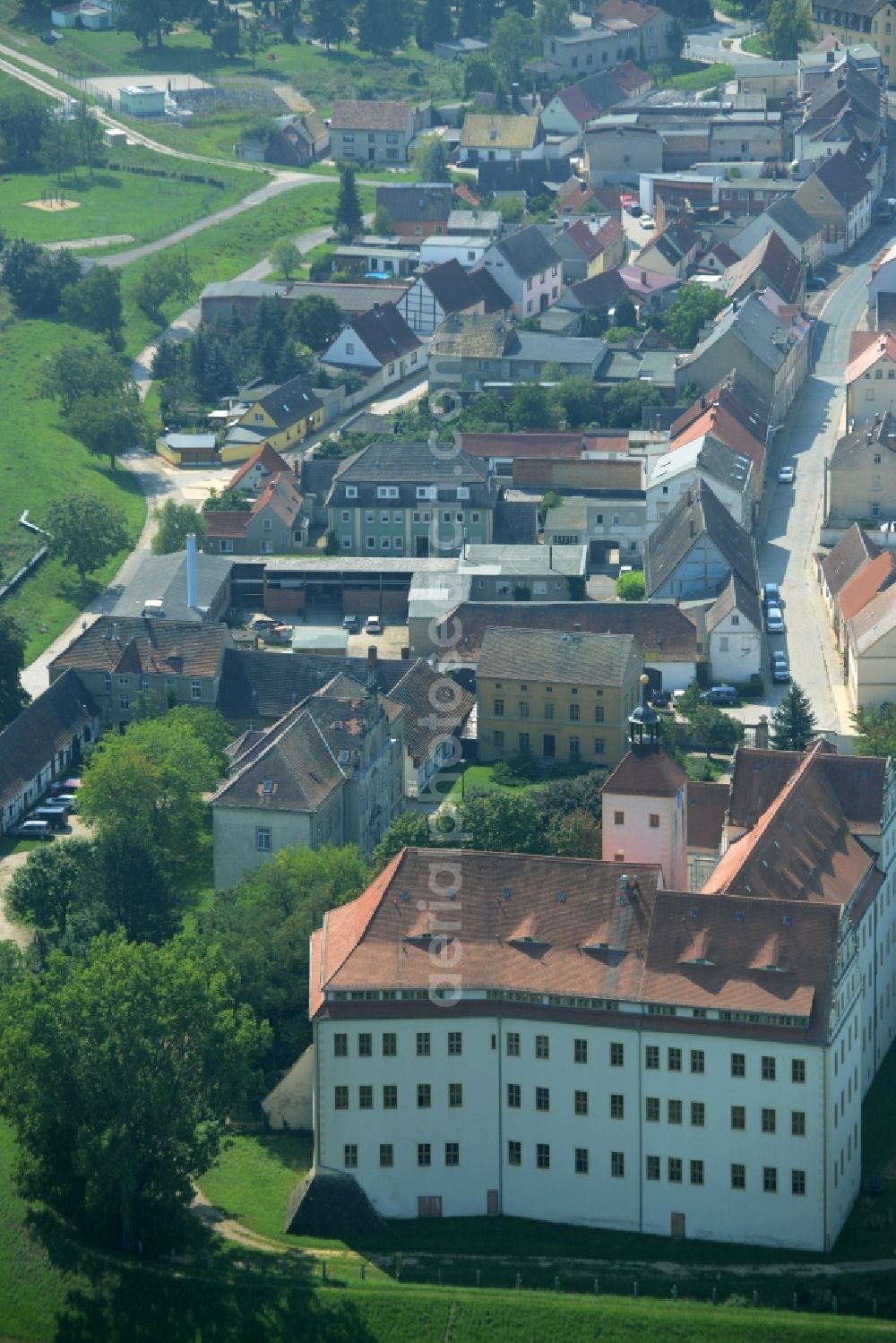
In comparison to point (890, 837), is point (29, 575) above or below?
below

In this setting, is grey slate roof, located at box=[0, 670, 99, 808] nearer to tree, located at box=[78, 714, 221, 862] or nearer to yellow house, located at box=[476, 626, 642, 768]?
tree, located at box=[78, 714, 221, 862]

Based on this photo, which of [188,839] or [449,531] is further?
[449,531]

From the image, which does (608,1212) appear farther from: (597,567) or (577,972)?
(597,567)

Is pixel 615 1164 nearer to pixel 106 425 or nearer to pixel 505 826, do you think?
pixel 505 826

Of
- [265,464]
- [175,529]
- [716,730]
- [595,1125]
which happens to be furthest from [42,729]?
[595,1125]

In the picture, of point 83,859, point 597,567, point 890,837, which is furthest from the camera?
point 597,567

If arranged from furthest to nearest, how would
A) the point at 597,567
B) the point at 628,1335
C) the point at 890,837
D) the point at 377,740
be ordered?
the point at 597,567, the point at 377,740, the point at 890,837, the point at 628,1335

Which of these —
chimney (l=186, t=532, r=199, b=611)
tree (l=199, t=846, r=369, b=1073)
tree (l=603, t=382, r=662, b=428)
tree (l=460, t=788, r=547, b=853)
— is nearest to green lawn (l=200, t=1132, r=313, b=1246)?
tree (l=199, t=846, r=369, b=1073)

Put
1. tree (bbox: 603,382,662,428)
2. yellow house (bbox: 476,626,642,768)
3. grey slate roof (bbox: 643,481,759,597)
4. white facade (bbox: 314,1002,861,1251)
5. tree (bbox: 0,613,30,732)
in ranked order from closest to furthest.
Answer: white facade (bbox: 314,1002,861,1251), yellow house (bbox: 476,626,642,768), tree (bbox: 0,613,30,732), grey slate roof (bbox: 643,481,759,597), tree (bbox: 603,382,662,428)

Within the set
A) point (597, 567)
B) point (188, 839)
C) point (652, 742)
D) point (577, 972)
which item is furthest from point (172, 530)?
point (577, 972)
